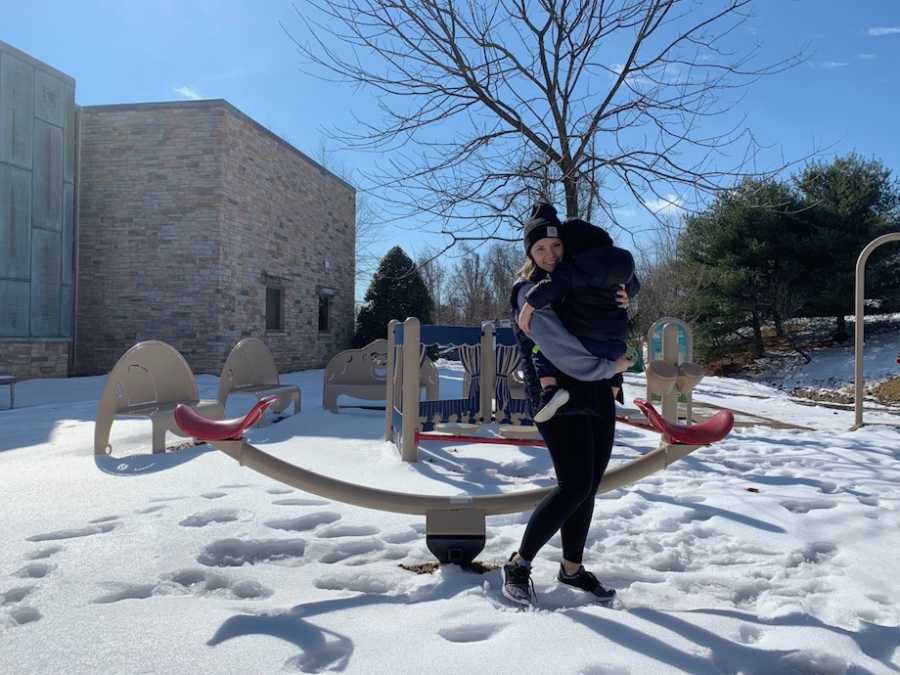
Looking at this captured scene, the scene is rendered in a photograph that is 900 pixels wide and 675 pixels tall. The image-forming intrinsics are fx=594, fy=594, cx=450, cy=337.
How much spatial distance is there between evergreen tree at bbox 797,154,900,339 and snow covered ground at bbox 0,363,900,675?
1429 cm

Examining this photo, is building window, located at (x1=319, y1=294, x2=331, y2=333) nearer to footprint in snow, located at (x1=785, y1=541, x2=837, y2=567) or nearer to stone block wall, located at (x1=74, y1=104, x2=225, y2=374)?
stone block wall, located at (x1=74, y1=104, x2=225, y2=374)

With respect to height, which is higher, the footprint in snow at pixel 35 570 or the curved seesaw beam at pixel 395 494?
the curved seesaw beam at pixel 395 494

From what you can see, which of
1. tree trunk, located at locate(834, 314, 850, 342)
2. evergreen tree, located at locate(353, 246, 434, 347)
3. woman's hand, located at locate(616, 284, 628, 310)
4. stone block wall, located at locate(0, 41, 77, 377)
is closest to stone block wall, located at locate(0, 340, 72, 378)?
stone block wall, located at locate(0, 41, 77, 377)

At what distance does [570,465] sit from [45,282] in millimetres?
13081

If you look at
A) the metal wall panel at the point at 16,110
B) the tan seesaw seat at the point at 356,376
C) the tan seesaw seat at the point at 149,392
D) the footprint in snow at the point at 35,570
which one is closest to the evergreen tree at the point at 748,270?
the tan seesaw seat at the point at 356,376

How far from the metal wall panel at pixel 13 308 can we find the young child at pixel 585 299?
40.4 feet

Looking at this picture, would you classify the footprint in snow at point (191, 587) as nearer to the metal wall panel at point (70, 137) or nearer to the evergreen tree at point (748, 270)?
the metal wall panel at point (70, 137)

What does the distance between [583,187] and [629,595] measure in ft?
19.9

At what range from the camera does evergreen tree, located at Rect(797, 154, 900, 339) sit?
16297mm

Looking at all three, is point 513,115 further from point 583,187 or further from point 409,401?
point 409,401

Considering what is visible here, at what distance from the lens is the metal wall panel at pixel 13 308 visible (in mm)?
11000

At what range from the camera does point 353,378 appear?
784 cm

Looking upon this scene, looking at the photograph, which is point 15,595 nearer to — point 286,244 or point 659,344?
point 659,344

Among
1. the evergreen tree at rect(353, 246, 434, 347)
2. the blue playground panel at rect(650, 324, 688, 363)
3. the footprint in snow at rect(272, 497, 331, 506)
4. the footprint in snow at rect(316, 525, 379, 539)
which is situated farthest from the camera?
the evergreen tree at rect(353, 246, 434, 347)
